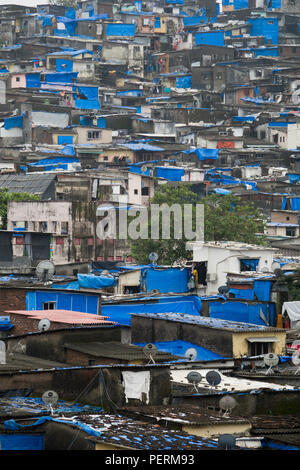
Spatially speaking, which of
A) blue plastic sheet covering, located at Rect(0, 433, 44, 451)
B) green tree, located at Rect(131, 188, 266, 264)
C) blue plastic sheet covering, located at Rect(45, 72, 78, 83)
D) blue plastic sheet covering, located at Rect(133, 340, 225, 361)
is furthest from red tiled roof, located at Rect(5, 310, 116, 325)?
blue plastic sheet covering, located at Rect(45, 72, 78, 83)

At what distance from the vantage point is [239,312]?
94.0 feet

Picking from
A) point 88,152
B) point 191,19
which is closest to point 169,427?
point 88,152

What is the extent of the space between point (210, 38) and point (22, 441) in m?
71.3

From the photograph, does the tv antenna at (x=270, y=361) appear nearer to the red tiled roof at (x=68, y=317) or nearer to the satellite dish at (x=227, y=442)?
the red tiled roof at (x=68, y=317)

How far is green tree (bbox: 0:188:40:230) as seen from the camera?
42.9m

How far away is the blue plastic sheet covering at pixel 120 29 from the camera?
277ft

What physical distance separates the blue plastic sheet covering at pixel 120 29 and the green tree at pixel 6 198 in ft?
139

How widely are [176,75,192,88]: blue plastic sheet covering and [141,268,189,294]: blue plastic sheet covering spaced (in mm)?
45637

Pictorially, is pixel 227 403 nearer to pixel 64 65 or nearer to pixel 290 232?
pixel 290 232

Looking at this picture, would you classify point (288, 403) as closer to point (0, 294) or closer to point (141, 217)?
point (0, 294)

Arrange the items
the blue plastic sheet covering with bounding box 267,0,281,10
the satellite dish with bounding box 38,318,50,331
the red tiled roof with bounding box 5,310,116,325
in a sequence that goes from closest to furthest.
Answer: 1. the satellite dish with bounding box 38,318,50,331
2. the red tiled roof with bounding box 5,310,116,325
3. the blue plastic sheet covering with bounding box 267,0,281,10

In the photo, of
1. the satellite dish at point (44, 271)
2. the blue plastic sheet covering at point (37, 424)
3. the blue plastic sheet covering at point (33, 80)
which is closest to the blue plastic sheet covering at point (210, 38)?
the blue plastic sheet covering at point (33, 80)

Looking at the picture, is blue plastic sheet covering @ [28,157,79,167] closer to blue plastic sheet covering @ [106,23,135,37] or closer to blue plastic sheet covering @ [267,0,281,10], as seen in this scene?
blue plastic sheet covering @ [106,23,135,37]

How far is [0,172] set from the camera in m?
50.2
